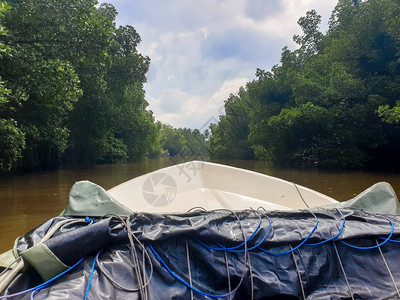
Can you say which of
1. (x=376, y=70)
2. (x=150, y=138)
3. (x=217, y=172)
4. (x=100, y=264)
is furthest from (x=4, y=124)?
(x=150, y=138)

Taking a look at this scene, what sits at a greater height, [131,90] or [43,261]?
[131,90]

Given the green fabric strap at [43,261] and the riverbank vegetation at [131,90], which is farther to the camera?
the riverbank vegetation at [131,90]

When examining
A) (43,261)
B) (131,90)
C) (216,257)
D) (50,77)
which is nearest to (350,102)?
(50,77)

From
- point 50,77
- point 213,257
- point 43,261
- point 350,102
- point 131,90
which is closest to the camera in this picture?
point 43,261

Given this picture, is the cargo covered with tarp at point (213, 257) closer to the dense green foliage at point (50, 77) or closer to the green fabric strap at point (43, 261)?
the green fabric strap at point (43, 261)

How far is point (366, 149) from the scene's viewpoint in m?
12.7

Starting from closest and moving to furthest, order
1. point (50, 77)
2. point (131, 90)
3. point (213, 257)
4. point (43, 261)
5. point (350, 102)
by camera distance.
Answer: point (43, 261) < point (213, 257) < point (50, 77) < point (350, 102) < point (131, 90)

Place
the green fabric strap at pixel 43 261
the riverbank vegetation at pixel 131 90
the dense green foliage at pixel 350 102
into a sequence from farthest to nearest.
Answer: the dense green foliage at pixel 350 102 → the riverbank vegetation at pixel 131 90 → the green fabric strap at pixel 43 261

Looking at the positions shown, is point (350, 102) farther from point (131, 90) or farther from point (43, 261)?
point (131, 90)

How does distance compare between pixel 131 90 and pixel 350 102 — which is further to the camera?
pixel 131 90

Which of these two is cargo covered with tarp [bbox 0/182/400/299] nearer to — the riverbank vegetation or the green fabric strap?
the green fabric strap

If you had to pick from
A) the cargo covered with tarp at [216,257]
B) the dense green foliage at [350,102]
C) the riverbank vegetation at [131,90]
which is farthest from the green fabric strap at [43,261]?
the dense green foliage at [350,102]

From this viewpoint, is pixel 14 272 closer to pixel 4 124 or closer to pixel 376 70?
pixel 4 124

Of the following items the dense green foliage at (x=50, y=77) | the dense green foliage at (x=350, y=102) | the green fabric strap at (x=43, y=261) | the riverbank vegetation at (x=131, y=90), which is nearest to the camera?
the green fabric strap at (x=43, y=261)
